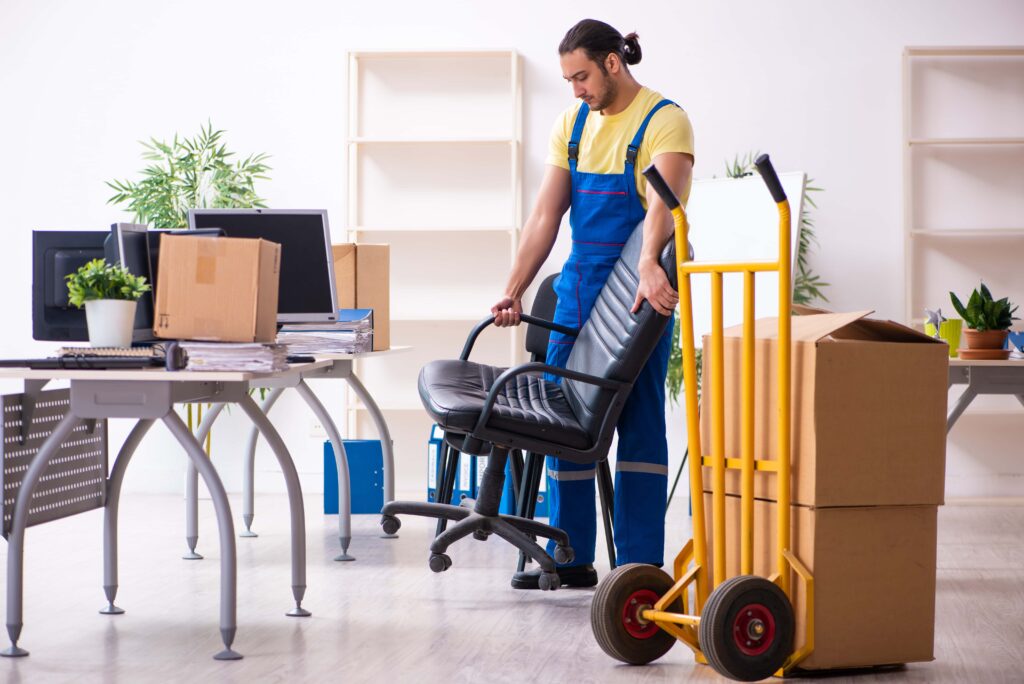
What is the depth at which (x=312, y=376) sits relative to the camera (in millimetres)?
3799

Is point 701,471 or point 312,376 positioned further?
point 312,376

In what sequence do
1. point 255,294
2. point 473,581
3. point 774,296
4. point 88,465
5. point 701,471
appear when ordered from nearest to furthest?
point 701,471
point 255,294
point 88,465
point 473,581
point 774,296

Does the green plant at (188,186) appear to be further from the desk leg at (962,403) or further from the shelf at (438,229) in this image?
the desk leg at (962,403)

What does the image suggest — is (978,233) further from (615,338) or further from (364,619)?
(364,619)

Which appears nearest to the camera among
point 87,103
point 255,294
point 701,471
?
point 701,471

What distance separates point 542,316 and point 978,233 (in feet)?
7.66

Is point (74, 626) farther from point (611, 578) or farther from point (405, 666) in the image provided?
point (611, 578)

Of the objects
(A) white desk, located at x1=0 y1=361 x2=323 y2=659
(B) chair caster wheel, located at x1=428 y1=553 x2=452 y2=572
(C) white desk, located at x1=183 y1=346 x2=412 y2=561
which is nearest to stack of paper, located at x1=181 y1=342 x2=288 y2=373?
(A) white desk, located at x1=0 y1=361 x2=323 y2=659

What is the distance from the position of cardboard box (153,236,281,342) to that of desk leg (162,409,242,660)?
9.2 inches

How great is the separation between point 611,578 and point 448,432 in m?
0.78

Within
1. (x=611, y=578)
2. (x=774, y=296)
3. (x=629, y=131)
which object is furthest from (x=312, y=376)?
(x=774, y=296)

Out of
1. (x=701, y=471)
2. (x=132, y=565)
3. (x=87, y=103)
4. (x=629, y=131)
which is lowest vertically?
(x=132, y=565)

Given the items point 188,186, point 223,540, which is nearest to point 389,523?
point 223,540

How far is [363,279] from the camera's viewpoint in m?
4.20
